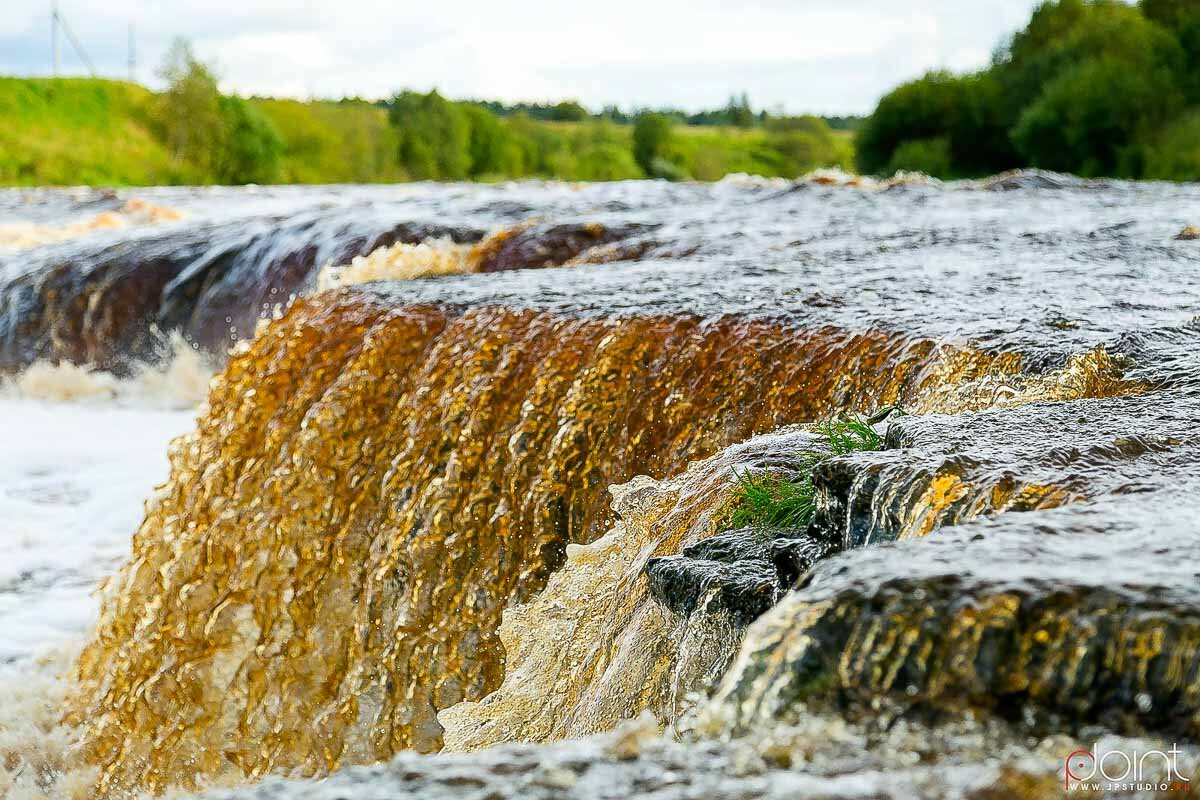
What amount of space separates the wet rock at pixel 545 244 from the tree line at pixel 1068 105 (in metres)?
20.1

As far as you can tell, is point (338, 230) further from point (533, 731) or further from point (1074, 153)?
point (1074, 153)

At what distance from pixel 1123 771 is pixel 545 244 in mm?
6691

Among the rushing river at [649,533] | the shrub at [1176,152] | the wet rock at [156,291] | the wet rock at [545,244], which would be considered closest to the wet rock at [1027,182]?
the rushing river at [649,533]

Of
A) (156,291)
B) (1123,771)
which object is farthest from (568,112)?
(1123,771)

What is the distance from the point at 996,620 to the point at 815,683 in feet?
0.81

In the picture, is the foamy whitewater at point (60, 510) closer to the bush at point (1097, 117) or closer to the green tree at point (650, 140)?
the bush at point (1097, 117)

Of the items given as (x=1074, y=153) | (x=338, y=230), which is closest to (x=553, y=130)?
(x=1074, y=153)

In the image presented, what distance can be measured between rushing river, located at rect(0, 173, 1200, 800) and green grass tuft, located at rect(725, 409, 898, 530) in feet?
0.15

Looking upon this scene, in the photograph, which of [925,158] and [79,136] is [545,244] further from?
[79,136]

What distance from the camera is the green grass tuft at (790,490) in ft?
8.79

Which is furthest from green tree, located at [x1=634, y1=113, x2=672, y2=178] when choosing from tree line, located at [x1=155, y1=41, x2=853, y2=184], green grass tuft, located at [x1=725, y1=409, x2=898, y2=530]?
green grass tuft, located at [x1=725, y1=409, x2=898, y2=530]

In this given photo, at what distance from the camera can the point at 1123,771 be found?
147 centimetres

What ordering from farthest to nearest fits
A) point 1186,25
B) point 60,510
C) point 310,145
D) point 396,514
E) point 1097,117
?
1. point 310,145
2. point 1186,25
3. point 1097,117
4. point 60,510
5. point 396,514

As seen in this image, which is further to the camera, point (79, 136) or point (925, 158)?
point (79, 136)
